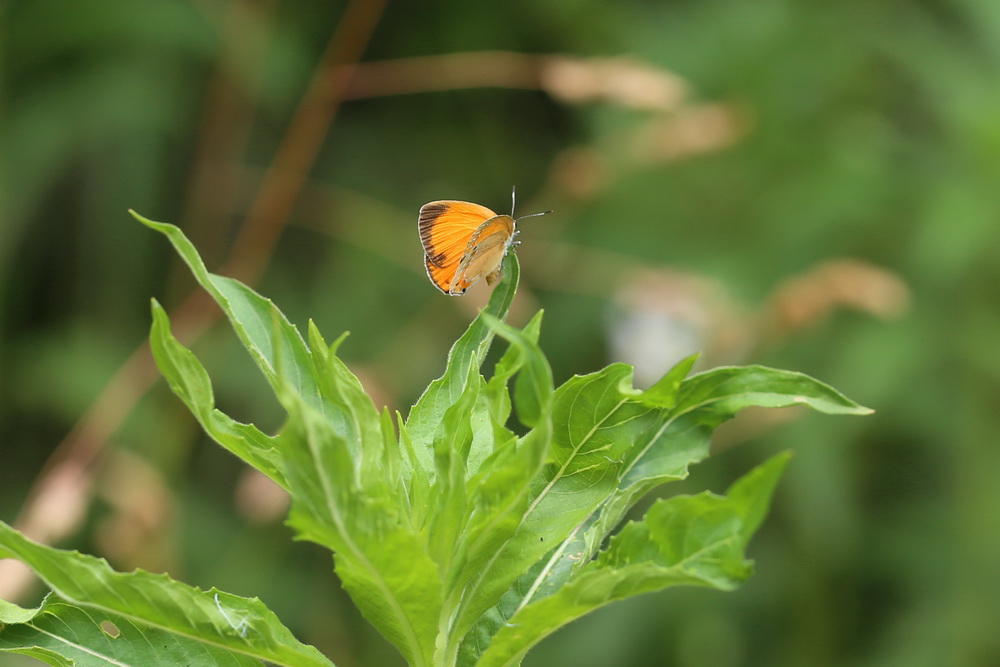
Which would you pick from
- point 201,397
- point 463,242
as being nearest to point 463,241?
point 463,242

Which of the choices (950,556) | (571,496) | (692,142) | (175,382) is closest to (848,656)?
(950,556)

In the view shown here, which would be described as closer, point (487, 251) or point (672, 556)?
point (672, 556)

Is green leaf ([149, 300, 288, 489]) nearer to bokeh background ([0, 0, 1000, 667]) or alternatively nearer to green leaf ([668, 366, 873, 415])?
green leaf ([668, 366, 873, 415])

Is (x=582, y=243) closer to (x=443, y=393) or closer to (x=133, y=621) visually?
(x=443, y=393)

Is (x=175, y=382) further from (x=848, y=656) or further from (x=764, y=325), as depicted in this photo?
(x=848, y=656)

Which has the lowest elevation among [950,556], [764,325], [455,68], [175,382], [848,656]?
[848,656]

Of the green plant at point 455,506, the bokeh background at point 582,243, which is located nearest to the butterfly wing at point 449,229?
the green plant at point 455,506
